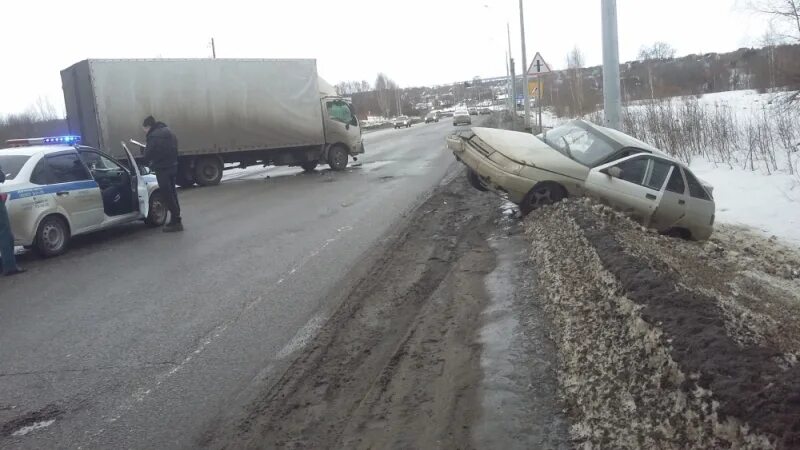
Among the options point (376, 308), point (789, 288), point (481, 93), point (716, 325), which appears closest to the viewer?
point (716, 325)

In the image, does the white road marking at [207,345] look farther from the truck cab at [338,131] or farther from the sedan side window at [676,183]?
the truck cab at [338,131]

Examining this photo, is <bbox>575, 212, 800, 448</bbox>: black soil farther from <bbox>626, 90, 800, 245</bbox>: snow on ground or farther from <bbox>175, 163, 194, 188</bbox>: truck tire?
<bbox>175, 163, 194, 188</bbox>: truck tire

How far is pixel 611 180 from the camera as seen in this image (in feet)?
31.5

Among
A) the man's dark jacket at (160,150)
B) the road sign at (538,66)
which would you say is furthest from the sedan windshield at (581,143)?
the road sign at (538,66)

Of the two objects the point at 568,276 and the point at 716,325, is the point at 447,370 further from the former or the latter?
the point at 568,276

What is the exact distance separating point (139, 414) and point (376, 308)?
8.16ft

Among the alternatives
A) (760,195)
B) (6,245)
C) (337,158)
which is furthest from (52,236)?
(760,195)

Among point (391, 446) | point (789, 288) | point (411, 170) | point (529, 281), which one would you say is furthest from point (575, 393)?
point (411, 170)

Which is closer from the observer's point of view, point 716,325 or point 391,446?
point 391,446

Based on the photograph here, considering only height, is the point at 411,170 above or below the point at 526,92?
below

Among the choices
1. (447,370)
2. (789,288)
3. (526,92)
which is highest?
(526,92)

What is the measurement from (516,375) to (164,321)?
3371 mm

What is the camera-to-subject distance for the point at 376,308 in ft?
19.6

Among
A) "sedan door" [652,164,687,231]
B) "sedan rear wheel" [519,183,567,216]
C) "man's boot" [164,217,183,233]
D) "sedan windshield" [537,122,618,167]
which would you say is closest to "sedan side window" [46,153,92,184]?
"man's boot" [164,217,183,233]
